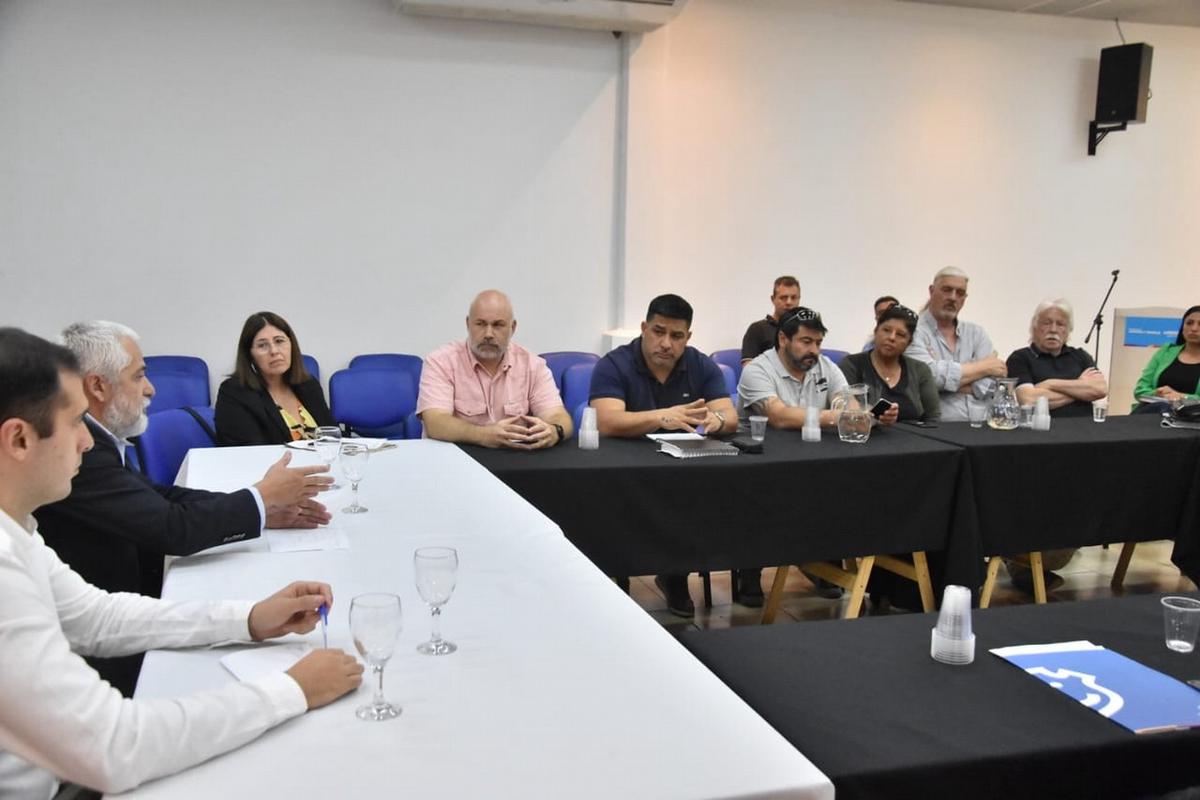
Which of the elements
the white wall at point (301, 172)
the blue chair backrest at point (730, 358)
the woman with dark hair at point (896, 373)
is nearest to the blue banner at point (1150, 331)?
the blue chair backrest at point (730, 358)

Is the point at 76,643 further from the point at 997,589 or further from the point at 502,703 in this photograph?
the point at 997,589

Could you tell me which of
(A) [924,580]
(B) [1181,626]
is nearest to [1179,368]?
(A) [924,580]

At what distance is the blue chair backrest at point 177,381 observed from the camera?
498 cm

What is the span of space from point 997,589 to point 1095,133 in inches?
194

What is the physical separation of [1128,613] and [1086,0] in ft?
21.5

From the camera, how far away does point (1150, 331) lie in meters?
7.14

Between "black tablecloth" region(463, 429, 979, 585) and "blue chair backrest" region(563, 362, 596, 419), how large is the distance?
1.70 metres

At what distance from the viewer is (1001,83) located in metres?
7.11

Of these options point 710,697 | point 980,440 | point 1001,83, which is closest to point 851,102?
point 1001,83

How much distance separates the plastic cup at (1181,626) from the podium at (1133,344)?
618 cm

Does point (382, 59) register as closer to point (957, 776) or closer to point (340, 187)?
point (340, 187)

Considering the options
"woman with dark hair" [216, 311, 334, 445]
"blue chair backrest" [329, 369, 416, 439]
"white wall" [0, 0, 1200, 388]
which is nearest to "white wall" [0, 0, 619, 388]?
"white wall" [0, 0, 1200, 388]

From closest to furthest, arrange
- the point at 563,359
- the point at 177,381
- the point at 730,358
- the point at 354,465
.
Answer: the point at 354,465 < the point at 177,381 < the point at 563,359 < the point at 730,358

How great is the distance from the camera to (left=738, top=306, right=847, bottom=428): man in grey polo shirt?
3.76m
